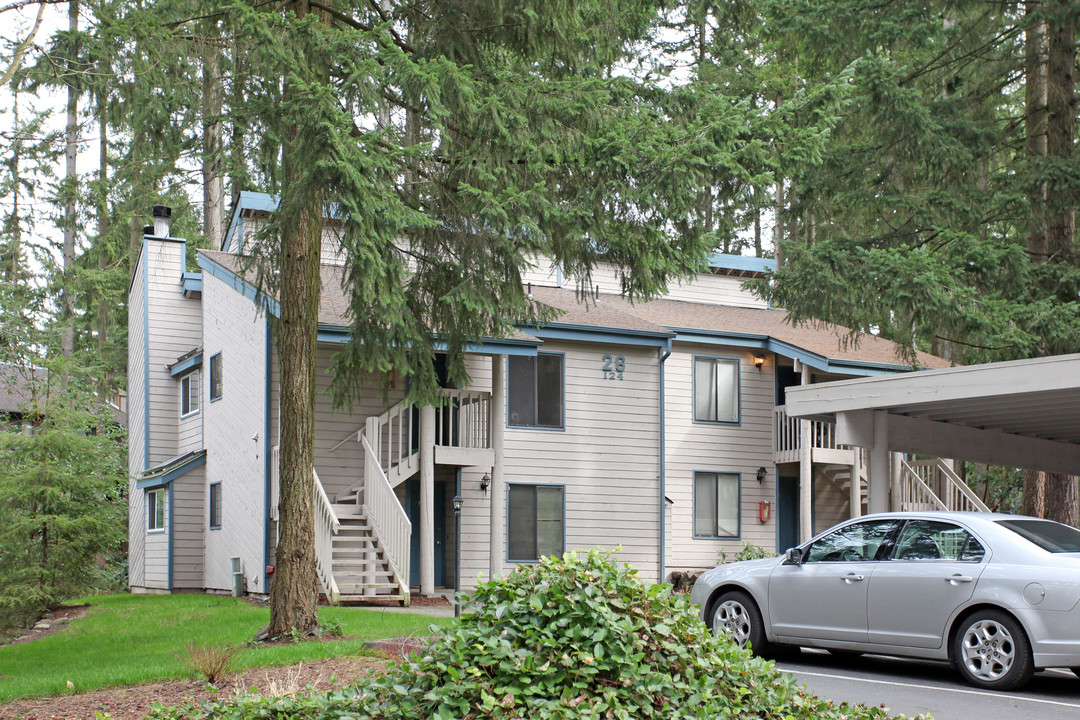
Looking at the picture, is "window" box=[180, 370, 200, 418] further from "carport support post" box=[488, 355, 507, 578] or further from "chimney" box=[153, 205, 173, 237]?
"carport support post" box=[488, 355, 507, 578]

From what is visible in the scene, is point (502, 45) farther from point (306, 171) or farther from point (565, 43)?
point (306, 171)

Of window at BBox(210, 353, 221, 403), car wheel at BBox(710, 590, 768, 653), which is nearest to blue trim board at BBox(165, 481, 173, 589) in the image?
window at BBox(210, 353, 221, 403)

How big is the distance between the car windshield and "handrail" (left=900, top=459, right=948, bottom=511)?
12.4 m

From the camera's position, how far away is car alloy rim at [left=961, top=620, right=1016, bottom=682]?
9094mm

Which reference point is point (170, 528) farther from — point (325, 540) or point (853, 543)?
point (853, 543)

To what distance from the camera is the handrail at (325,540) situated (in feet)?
51.8

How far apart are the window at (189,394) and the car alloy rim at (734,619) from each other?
14.2 metres

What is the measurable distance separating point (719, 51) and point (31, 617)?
23994 millimetres

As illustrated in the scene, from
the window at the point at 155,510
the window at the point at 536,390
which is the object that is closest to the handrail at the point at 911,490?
the window at the point at 536,390

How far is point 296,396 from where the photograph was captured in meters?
11.9

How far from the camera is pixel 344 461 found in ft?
60.9

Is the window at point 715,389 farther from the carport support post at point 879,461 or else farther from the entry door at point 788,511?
the carport support post at point 879,461

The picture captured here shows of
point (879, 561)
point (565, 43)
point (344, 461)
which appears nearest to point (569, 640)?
point (879, 561)

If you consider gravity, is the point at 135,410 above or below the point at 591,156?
below
